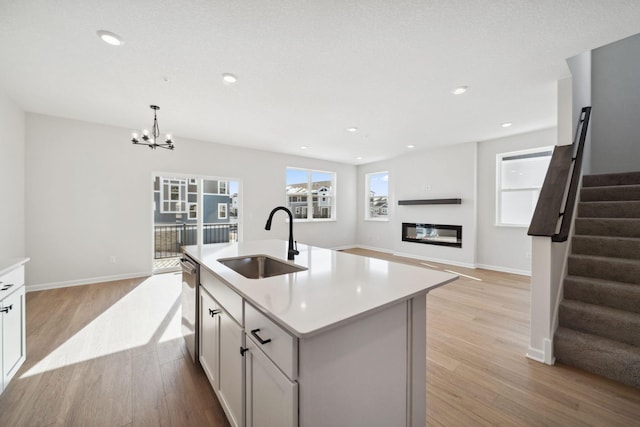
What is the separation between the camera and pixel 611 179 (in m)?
3.26

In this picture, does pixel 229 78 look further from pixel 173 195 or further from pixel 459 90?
pixel 173 195

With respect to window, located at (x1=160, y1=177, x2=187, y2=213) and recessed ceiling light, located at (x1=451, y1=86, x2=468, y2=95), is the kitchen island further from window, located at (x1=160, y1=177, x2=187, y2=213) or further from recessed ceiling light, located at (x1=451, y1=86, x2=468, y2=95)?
window, located at (x1=160, y1=177, x2=187, y2=213)

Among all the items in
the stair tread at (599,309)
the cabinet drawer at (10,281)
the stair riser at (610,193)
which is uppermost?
the stair riser at (610,193)

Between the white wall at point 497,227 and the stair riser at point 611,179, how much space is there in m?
1.35

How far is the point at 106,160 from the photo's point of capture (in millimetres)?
4320

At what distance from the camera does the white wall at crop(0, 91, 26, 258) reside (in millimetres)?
3152

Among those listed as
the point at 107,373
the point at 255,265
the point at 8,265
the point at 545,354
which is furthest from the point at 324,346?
the point at 8,265

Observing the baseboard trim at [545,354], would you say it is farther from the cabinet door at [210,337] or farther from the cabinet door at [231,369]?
the cabinet door at [210,337]

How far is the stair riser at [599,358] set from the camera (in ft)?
5.82

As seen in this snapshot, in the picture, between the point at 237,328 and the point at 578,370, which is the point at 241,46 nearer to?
the point at 237,328

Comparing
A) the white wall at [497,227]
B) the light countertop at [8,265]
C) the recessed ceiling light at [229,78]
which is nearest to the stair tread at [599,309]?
the white wall at [497,227]

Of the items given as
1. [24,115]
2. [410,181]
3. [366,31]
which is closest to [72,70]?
[24,115]

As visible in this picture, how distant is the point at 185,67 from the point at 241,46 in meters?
0.73

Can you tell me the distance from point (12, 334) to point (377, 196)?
7.11m
